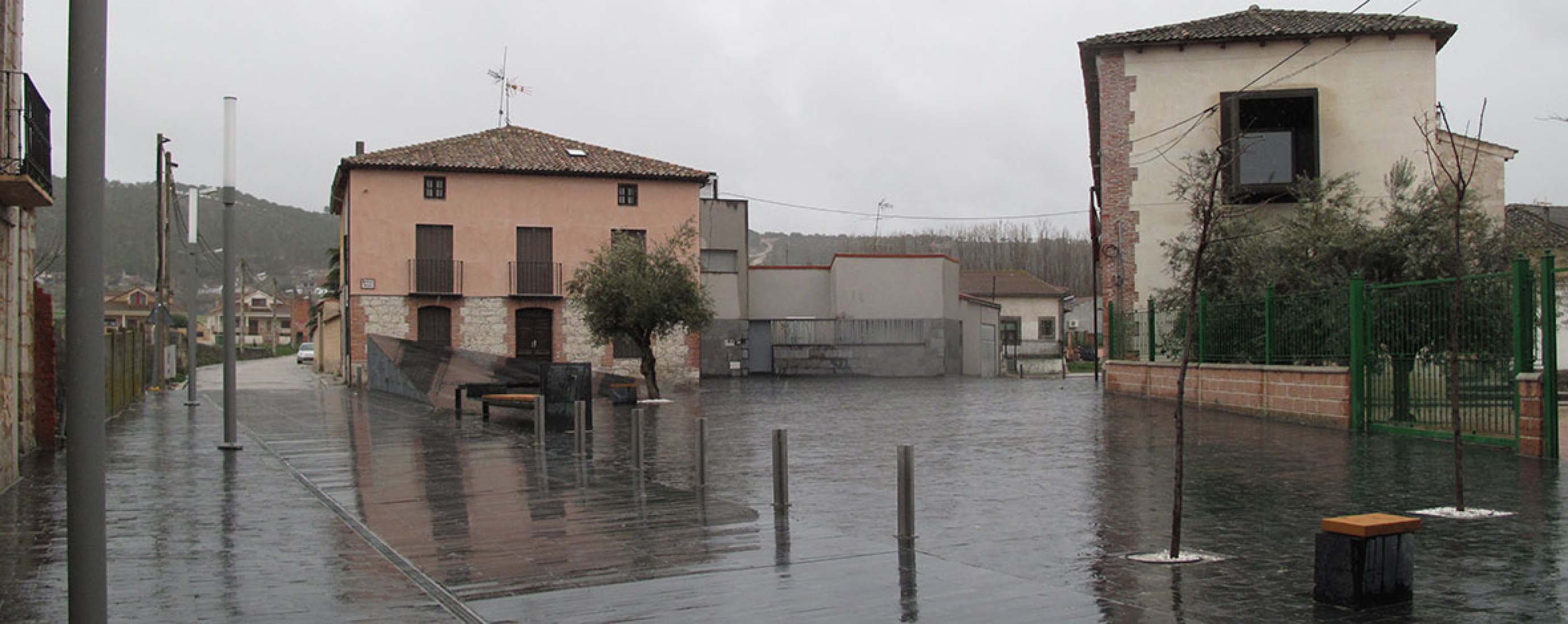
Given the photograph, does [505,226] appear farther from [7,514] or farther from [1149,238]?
[7,514]

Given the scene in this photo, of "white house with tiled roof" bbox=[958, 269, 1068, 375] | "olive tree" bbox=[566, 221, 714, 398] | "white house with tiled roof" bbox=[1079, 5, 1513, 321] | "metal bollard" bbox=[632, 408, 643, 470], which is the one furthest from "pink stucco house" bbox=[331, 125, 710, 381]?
"white house with tiled roof" bbox=[958, 269, 1068, 375]

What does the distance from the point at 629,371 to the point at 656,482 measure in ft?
94.8

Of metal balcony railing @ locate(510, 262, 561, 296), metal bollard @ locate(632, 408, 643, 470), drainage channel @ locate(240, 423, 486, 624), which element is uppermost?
metal balcony railing @ locate(510, 262, 561, 296)

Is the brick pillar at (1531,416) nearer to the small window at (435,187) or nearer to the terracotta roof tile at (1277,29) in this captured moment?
the terracotta roof tile at (1277,29)

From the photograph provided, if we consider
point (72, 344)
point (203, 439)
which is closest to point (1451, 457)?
point (72, 344)

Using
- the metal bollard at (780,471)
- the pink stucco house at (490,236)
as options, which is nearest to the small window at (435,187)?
the pink stucco house at (490,236)

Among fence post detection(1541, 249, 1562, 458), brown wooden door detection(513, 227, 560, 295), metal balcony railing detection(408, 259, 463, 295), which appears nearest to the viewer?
fence post detection(1541, 249, 1562, 458)

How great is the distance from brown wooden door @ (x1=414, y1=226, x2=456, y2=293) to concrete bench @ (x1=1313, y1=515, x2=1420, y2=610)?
34.9 m

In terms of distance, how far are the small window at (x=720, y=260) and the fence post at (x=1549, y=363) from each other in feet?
120

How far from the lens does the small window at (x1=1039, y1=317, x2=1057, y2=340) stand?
7181cm

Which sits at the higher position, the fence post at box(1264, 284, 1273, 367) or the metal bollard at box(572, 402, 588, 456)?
the fence post at box(1264, 284, 1273, 367)

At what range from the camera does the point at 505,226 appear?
39.7 m

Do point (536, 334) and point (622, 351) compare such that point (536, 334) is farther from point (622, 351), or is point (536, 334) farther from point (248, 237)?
point (248, 237)

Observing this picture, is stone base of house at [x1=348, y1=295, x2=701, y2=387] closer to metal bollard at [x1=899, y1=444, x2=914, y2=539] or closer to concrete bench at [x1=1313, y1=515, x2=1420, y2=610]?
metal bollard at [x1=899, y1=444, x2=914, y2=539]
